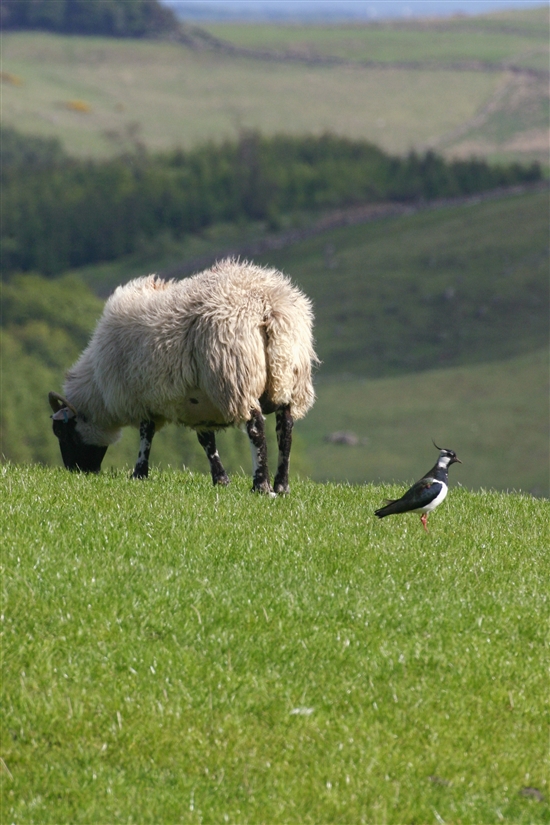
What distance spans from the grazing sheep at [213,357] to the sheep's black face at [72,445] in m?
1.03

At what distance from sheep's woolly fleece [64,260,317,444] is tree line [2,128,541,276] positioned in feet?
404

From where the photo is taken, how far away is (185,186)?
541 ft

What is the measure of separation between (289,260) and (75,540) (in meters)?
136

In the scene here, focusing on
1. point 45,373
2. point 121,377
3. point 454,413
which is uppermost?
point 121,377

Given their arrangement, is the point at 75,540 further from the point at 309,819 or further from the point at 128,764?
the point at 309,819

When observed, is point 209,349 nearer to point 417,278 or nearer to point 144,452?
point 144,452

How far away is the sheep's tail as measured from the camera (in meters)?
12.5

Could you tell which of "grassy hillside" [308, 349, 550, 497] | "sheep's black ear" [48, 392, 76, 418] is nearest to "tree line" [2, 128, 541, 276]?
"grassy hillside" [308, 349, 550, 497]

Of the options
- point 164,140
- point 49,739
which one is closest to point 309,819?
point 49,739

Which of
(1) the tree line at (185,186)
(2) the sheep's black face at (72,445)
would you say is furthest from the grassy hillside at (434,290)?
(2) the sheep's black face at (72,445)

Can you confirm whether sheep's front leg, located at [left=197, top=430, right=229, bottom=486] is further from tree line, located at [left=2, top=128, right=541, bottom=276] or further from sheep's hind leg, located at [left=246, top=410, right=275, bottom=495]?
tree line, located at [left=2, top=128, right=541, bottom=276]

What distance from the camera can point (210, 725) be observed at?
23.2 ft

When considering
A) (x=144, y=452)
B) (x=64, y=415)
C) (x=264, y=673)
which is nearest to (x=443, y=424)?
(x=64, y=415)

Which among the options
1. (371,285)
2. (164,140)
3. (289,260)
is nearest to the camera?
(371,285)
